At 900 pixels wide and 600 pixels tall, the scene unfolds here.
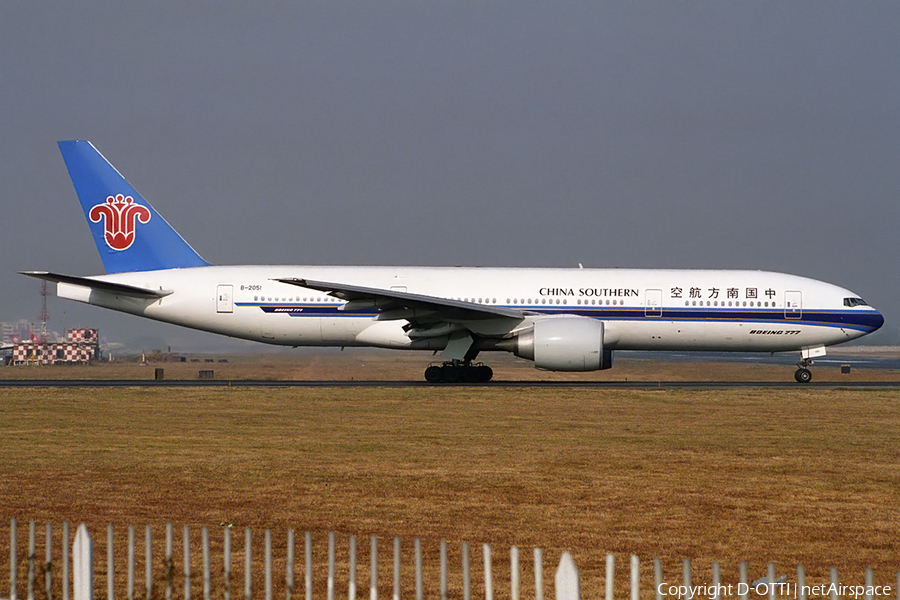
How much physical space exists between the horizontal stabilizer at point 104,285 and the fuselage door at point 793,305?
59.4 ft

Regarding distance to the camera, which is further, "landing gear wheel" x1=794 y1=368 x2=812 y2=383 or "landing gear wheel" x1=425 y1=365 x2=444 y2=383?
"landing gear wheel" x1=794 y1=368 x2=812 y2=383

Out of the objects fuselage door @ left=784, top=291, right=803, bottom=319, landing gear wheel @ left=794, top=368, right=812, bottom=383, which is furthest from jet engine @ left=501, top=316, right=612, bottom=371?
landing gear wheel @ left=794, top=368, right=812, bottom=383

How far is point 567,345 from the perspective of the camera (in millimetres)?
26312

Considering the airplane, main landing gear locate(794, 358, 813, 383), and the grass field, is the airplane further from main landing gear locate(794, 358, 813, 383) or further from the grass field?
the grass field

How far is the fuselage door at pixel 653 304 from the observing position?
94.5 feet

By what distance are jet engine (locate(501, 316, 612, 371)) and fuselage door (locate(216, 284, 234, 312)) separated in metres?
8.86

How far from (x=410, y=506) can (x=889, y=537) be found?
13.8 feet

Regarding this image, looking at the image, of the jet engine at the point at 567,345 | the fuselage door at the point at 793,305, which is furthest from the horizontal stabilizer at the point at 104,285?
the fuselage door at the point at 793,305

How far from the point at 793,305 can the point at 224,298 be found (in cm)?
1667

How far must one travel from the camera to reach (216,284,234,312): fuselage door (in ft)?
95.7

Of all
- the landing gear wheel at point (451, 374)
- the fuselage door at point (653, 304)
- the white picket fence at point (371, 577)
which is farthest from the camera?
the landing gear wheel at point (451, 374)

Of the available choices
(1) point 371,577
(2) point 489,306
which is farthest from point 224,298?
(1) point 371,577

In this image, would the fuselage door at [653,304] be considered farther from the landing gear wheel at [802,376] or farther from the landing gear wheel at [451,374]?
the landing gear wheel at [451,374]

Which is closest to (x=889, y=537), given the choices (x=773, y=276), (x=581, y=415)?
(x=581, y=415)
